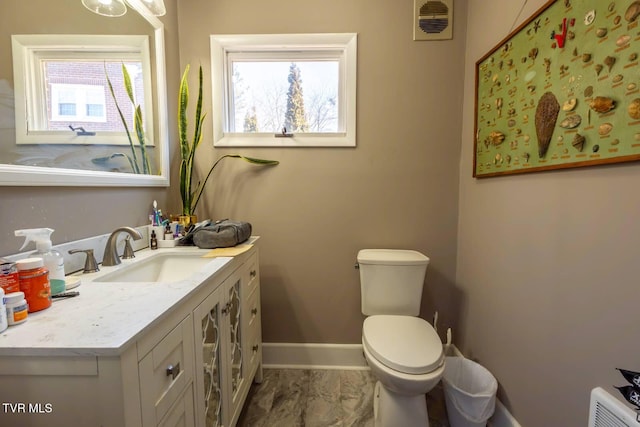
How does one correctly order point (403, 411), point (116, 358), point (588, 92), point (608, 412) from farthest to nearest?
1. point (403, 411)
2. point (588, 92)
3. point (608, 412)
4. point (116, 358)

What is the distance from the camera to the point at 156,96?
150 centimetres

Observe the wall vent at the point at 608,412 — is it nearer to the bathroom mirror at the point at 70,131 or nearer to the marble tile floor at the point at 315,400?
the marble tile floor at the point at 315,400

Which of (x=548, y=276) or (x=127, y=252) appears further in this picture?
(x=127, y=252)

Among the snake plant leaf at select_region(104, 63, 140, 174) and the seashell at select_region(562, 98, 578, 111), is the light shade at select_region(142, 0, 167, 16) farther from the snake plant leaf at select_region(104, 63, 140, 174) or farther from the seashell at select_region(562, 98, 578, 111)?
the seashell at select_region(562, 98, 578, 111)

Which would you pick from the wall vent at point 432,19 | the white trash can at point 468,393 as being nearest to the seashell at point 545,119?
the wall vent at point 432,19

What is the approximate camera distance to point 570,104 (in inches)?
36.1

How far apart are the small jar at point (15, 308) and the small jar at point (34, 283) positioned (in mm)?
43

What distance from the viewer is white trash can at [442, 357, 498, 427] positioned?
4.03 ft

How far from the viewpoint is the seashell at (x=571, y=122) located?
0.89 metres

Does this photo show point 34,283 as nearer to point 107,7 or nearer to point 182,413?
point 182,413

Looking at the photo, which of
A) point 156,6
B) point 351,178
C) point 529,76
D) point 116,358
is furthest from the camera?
point 351,178

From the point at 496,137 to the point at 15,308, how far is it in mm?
1788

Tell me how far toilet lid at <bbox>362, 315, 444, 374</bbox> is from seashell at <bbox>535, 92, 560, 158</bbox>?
0.92 m

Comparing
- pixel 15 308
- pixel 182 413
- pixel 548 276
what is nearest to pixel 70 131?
pixel 15 308
